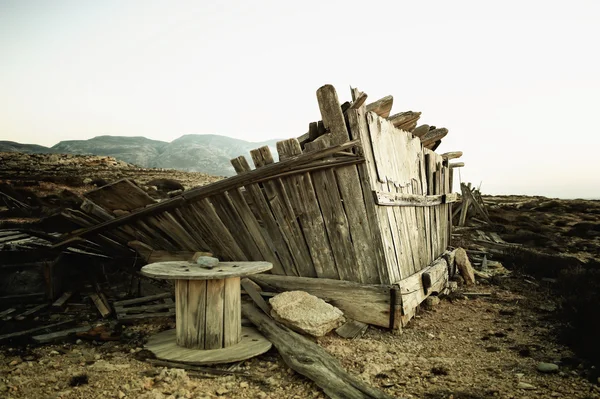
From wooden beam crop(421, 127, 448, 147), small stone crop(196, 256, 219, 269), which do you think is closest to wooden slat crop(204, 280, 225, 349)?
small stone crop(196, 256, 219, 269)

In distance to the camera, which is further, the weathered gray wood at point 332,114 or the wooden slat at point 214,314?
the weathered gray wood at point 332,114

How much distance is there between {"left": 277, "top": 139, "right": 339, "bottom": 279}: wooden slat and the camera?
461 centimetres

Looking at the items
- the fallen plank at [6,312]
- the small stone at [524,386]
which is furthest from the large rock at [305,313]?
the fallen plank at [6,312]

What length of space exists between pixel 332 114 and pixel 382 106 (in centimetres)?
94

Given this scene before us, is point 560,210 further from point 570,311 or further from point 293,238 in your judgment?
point 293,238

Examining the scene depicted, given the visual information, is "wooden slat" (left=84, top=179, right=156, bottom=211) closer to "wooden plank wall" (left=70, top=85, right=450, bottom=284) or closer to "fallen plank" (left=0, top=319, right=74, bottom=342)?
"wooden plank wall" (left=70, top=85, right=450, bottom=284)

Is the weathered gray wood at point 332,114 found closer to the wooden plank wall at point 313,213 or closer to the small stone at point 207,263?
the wooden plank wall at point 313,213

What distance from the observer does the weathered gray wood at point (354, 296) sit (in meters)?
4.38

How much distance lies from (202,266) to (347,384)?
1.96 m

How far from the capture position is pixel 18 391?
3.04m

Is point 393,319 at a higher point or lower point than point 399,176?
lower

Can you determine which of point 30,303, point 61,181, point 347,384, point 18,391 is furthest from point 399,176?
point 61,181

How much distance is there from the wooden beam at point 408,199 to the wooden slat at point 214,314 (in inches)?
79.3

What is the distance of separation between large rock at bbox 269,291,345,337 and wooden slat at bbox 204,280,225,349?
2.43 ft
